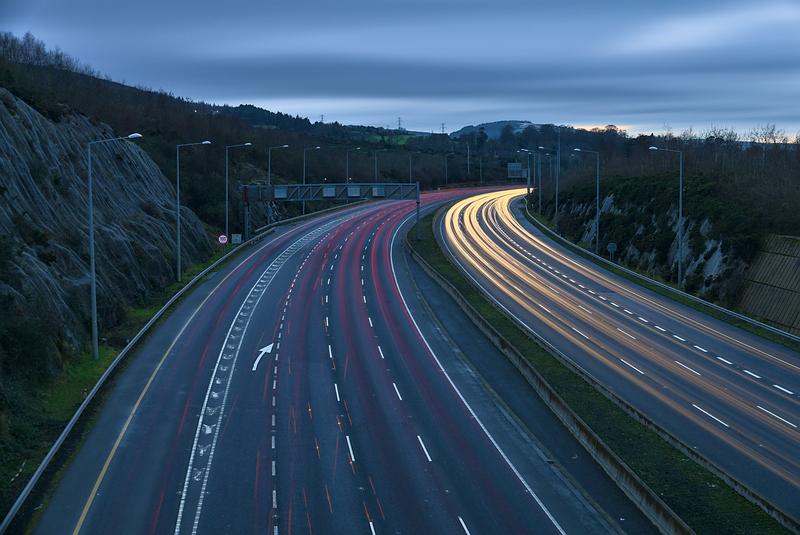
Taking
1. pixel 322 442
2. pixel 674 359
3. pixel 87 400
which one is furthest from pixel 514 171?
pixel 322 442

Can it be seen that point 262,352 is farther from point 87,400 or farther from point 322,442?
point 322,442

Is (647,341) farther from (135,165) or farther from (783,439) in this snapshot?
(135,165)

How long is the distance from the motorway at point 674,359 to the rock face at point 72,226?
24.3 m

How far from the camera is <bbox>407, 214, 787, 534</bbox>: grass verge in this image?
22.3 metres

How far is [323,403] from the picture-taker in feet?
113

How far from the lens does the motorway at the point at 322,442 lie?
77.9 feet

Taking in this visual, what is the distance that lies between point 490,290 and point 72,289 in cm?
2970

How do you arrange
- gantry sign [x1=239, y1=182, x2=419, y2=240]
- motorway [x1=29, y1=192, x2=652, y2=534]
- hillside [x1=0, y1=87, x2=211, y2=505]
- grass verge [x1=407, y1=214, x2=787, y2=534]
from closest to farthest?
1. grass verge [x1=407, y1=214, x2=787, y2=534]
2. motorway [x1=29, y1=192, x2=652, y2=534]
3. hillside [x1=0, y1=87, x2=211, y2=505]
4. gantry sign [x1=239, y1=182, x2=419, y2=240]

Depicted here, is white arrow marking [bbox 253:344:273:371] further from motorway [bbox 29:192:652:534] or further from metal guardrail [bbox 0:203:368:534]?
metal guardrail [bbox 0:203:368:534]

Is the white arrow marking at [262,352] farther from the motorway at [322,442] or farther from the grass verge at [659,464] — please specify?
the grass verge at [659,464]

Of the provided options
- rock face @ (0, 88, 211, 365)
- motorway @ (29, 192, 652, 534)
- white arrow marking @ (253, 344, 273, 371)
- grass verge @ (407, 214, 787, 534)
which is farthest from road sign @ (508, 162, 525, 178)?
white arrow marking @ (253, 344, 273, 371)

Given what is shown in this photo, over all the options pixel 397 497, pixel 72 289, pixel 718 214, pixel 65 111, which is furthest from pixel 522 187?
pixel 397 497

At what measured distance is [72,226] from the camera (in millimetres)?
50000

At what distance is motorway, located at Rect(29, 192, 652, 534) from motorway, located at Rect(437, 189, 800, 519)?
4.58 meters
